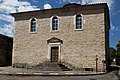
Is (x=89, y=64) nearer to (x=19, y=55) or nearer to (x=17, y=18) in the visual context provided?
(x=19, y=55)

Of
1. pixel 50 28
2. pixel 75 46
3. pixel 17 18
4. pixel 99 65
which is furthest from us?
pixel 17 18

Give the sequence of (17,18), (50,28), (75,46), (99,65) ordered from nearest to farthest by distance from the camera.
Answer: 1. (99,65)
2. (75,46)
3. (50,28)
4. (17,18)

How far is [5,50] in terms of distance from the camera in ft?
101

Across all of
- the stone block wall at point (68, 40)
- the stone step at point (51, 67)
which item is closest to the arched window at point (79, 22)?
the stone block wall at point (68, 40)

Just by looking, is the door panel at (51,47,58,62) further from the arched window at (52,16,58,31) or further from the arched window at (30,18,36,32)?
the arched window at (30,18,36,32)

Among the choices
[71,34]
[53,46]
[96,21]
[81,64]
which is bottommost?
[81,64]

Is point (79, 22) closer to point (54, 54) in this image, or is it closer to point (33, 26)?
point (54, 54)

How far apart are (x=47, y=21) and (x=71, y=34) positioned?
138 inches

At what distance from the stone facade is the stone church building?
20.2 ft

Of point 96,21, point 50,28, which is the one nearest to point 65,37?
point 50,28

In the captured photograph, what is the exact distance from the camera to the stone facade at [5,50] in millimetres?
29797

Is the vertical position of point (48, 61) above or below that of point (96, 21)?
below

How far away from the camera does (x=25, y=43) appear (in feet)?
78.4

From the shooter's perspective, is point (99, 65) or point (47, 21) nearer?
point (99, 65)
